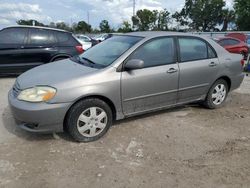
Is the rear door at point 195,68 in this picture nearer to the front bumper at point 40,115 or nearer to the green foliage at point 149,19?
the front bumper at point 40,115

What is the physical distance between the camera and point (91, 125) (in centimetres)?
420

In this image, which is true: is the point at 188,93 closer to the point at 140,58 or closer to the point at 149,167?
the point at 140,58

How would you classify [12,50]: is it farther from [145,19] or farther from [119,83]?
[145,19]

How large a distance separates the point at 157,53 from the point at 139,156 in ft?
6.18

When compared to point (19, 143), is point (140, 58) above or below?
above

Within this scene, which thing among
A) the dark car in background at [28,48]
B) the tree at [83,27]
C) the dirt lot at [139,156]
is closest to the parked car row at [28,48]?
the dark car in background at [28,48]

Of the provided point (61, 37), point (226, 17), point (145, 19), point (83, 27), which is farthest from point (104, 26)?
point (61, 37)

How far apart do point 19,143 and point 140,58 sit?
2266 millimetres

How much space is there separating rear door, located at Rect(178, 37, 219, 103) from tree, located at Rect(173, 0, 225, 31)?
2457 inches

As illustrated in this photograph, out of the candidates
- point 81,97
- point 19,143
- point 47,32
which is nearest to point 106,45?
point 81,97

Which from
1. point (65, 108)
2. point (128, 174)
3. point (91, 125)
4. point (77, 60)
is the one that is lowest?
point (128, 174)

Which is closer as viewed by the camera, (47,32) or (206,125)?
(206,125)

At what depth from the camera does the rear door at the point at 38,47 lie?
8375mm

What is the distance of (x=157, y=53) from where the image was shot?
4.87 m
